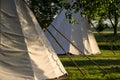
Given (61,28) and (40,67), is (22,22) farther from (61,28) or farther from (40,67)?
(61,28)

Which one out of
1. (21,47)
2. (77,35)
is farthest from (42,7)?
(21,47)

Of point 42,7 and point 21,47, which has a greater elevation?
point 42,7

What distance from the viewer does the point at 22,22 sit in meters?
15.6

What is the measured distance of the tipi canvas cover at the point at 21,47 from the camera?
1505 cm

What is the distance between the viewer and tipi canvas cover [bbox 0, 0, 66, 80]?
15.0 metres

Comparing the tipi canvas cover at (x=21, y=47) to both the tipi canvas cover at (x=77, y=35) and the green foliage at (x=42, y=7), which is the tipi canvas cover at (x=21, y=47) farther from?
the tipi canvas cover at (x=77, y=35)

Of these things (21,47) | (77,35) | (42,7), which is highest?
(42,7)

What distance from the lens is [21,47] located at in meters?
15.3

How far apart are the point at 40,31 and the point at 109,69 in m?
5.32


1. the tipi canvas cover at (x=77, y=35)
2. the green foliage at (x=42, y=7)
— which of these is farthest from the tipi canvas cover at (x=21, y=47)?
the tipi canvas cover at (x=77, y=35)

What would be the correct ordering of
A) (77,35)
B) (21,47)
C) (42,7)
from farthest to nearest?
(42,7)
(77,35)
(21,47)

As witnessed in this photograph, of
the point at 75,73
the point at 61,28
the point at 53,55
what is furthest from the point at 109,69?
the point at 61,28

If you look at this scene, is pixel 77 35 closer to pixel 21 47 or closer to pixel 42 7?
pixel 42 7

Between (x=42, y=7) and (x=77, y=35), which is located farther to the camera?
(x=42, y=7)
